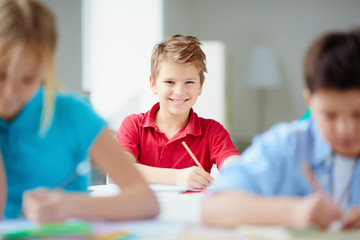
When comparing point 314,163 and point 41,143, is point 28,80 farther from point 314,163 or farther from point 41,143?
point 314,163

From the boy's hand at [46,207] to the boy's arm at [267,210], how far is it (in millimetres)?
242

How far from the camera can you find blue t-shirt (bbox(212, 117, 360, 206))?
88cm

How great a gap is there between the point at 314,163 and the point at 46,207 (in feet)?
1.57

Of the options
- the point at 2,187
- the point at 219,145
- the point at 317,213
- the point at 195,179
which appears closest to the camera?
the point at 317,213

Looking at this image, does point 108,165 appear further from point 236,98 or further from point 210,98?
point 236,98

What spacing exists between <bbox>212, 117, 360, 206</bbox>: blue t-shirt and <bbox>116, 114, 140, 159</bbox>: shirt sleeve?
33.4 inches

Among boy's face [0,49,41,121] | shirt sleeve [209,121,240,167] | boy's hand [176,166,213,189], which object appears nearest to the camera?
boy's face [0,49,41,121]

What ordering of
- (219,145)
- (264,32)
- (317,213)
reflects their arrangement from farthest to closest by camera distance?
→ (264,32) < (219,145) < (317,213)

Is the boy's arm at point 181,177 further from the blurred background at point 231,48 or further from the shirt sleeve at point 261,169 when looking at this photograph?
the blurred background at point 231,48

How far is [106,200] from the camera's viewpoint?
0.88 m

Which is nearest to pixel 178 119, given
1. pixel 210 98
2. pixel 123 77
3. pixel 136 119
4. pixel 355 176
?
pixel 136 119

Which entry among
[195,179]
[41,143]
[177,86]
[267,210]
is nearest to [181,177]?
[195,179]

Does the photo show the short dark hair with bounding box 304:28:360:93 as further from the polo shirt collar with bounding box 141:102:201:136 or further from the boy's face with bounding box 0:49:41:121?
the polo shirt collar with bounding box 141:102:201:136

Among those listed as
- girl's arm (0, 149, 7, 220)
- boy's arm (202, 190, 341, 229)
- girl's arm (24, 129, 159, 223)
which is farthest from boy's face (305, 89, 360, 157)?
girl's arm (0, 149, 7, 220)
